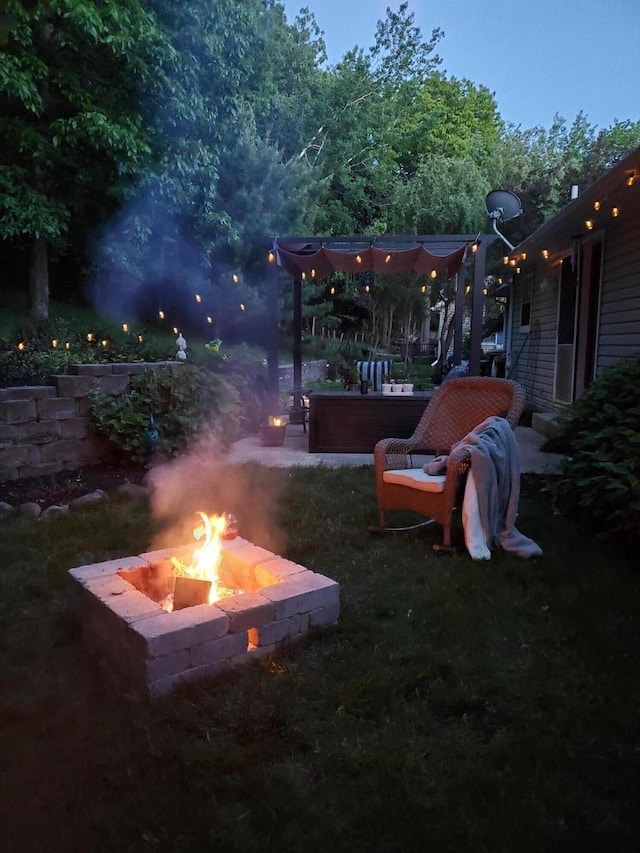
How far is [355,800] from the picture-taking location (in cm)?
182

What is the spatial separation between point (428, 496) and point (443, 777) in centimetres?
218

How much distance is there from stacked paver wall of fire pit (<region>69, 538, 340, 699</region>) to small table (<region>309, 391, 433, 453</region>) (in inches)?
156

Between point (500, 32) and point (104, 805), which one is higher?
point (500, 32)

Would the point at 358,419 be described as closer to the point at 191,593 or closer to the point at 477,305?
the point at 477,305

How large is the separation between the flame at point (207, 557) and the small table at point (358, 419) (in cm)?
391

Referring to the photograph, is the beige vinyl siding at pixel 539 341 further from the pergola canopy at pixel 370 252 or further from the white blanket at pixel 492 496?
the white blanket at pixel 492 496

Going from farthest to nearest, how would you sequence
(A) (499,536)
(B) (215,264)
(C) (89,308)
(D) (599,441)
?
1. (B) (215,264)
2. (C) (89,308)
3. (D) (599,441)
4. (A) (499,536)

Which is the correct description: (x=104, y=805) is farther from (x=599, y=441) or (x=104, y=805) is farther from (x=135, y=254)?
(x=135, y=254)

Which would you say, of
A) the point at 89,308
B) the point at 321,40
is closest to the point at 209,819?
the point at 89,308

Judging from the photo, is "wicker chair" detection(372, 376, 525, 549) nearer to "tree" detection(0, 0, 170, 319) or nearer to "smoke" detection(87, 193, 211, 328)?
"tree" detection(0, 0, 170, 319)

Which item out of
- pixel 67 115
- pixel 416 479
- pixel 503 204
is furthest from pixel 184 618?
pixel 503 204

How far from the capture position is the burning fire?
2.91 m

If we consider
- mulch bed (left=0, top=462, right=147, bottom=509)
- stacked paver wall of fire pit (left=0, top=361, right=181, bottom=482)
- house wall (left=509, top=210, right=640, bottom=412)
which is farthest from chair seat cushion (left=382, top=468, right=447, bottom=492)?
stacked paver wall of fire pit (left=0, top=361, right=181, bottom=482)

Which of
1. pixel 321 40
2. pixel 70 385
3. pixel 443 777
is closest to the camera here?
pixel 443 777
